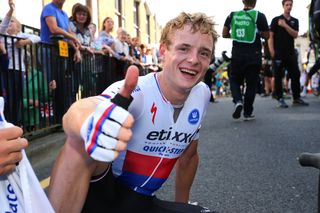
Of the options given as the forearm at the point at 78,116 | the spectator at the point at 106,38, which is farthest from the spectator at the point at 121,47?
the forearm at the point at 78,116

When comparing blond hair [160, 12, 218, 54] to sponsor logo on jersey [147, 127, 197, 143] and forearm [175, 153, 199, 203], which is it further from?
forearm [175, 153, 199, 203]

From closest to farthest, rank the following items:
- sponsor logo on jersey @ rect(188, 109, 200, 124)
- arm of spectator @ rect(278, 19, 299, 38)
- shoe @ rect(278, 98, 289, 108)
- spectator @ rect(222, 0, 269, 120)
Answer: sponsor logo on jersey @ rect(188, 109, 200, 124) < spectator @ rect(222, 0, 269, 120) < arm of spectator @ rect(278, 19, 299, 38) < shoe @ rect(278, 98, 289, 108)

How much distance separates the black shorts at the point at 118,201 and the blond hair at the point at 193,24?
741 millimetres

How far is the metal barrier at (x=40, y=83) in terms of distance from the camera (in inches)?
182

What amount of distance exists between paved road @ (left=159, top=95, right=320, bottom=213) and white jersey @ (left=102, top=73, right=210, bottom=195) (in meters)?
0.97

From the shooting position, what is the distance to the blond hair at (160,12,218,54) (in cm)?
207

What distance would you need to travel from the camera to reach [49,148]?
4.93m

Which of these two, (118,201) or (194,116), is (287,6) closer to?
(194,116)

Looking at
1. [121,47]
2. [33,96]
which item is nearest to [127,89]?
[33,96]

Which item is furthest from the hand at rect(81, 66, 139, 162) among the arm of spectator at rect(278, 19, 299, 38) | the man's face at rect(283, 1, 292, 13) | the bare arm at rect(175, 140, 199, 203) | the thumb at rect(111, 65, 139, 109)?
the man's face at rect(283, 1, 292, 13)

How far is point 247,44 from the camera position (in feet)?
22.6

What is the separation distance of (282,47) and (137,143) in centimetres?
697

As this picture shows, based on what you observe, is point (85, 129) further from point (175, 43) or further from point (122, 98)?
point (175, 43)

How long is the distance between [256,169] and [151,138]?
6.86 feet
